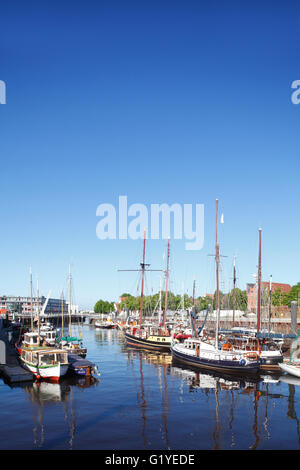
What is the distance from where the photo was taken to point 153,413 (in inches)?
1374

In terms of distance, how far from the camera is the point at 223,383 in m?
48.9

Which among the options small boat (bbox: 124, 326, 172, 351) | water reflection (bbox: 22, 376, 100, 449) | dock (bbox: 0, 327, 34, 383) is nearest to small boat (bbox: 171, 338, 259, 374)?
small boat (bbox: 124, 326, 172, 351)

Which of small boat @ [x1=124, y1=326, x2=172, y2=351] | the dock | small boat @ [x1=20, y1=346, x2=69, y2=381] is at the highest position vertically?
small boat @ [x1=20, y1=346, x2=69, y2=381]

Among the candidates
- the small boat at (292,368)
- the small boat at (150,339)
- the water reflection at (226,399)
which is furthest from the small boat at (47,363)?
the small boat at (150,339)

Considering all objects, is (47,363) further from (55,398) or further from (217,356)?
(217,356)

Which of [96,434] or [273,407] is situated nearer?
[96,434]

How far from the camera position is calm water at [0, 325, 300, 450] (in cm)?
2784

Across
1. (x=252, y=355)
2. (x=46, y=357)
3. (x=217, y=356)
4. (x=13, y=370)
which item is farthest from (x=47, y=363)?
(x=252, y=355)

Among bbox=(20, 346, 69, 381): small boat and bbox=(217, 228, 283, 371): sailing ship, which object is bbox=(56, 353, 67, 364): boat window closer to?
bbox=(20, 346, 69, 381): small boat

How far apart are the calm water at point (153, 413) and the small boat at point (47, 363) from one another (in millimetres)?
1802

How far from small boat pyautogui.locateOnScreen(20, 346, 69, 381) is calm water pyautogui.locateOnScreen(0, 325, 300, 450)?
1.80 metres
